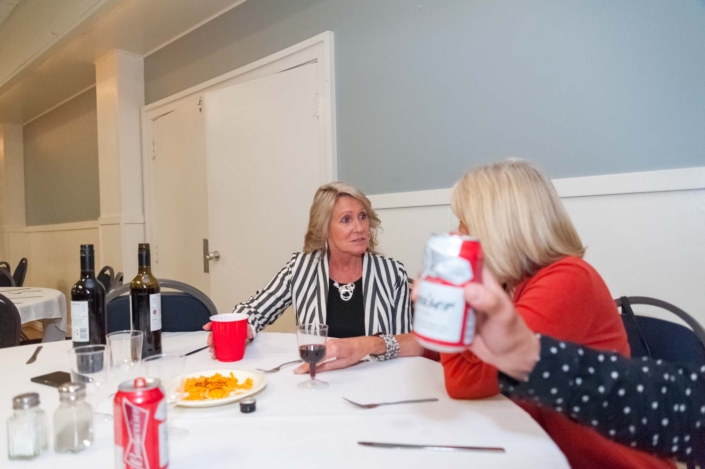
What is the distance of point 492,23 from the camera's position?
194cm

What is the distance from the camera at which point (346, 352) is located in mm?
1110

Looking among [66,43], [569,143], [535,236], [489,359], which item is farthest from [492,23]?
[66,43]

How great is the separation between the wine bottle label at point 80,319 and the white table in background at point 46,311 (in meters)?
1.80

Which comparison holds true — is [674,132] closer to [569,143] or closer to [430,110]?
[569,143]

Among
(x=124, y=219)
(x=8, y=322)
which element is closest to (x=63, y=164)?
(x=124, y=219)

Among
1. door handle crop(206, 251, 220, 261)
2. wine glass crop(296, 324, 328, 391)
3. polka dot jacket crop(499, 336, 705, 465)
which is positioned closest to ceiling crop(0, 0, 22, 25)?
door handle crop(206, 251, 220, 261)

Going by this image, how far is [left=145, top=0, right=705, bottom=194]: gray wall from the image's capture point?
1.56m

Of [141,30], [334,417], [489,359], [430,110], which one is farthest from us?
[141,30]

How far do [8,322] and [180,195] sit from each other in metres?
1.92

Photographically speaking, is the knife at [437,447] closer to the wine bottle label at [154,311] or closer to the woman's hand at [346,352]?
the woman's hand at [346,352]

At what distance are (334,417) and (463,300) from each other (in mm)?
394

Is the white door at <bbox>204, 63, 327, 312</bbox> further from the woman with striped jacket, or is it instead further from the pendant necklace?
the pendant necklace

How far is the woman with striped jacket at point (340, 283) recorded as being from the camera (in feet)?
5.38

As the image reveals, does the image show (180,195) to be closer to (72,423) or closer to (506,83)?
(506,83)
